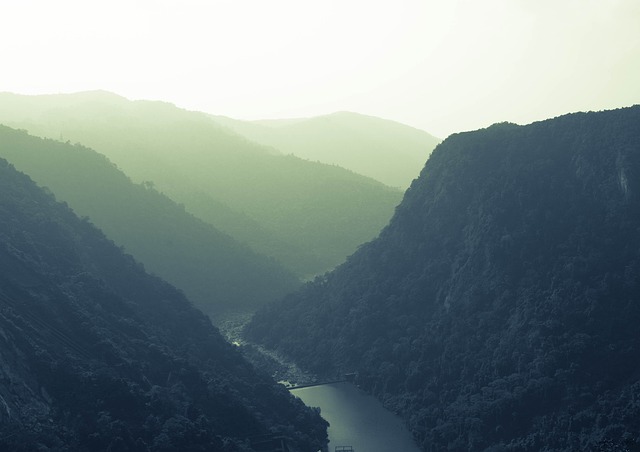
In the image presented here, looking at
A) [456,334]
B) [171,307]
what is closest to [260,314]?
[171,307]

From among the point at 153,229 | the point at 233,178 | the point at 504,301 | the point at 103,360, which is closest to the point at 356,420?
the point at 504,301

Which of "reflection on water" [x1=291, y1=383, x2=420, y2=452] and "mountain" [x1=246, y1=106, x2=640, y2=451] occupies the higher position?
"mountain" [x1=246, y1=106, x2=640, y2=451]

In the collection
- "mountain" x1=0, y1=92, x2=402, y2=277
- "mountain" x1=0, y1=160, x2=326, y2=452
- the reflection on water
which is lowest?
the reflection on water

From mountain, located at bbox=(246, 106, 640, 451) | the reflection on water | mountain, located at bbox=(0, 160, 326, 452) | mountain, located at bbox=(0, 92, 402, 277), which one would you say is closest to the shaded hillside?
mountain, located at bbox=(0, 92, 402, 277)

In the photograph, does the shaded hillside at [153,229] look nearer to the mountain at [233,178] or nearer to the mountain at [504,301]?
the mountain at [233,178]

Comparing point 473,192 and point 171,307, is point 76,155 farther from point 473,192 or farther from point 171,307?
point 473,192

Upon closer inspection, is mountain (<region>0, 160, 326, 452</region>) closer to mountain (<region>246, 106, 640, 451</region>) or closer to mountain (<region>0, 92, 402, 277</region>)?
mountain (<region>246, 106, 640, 451</region>)
